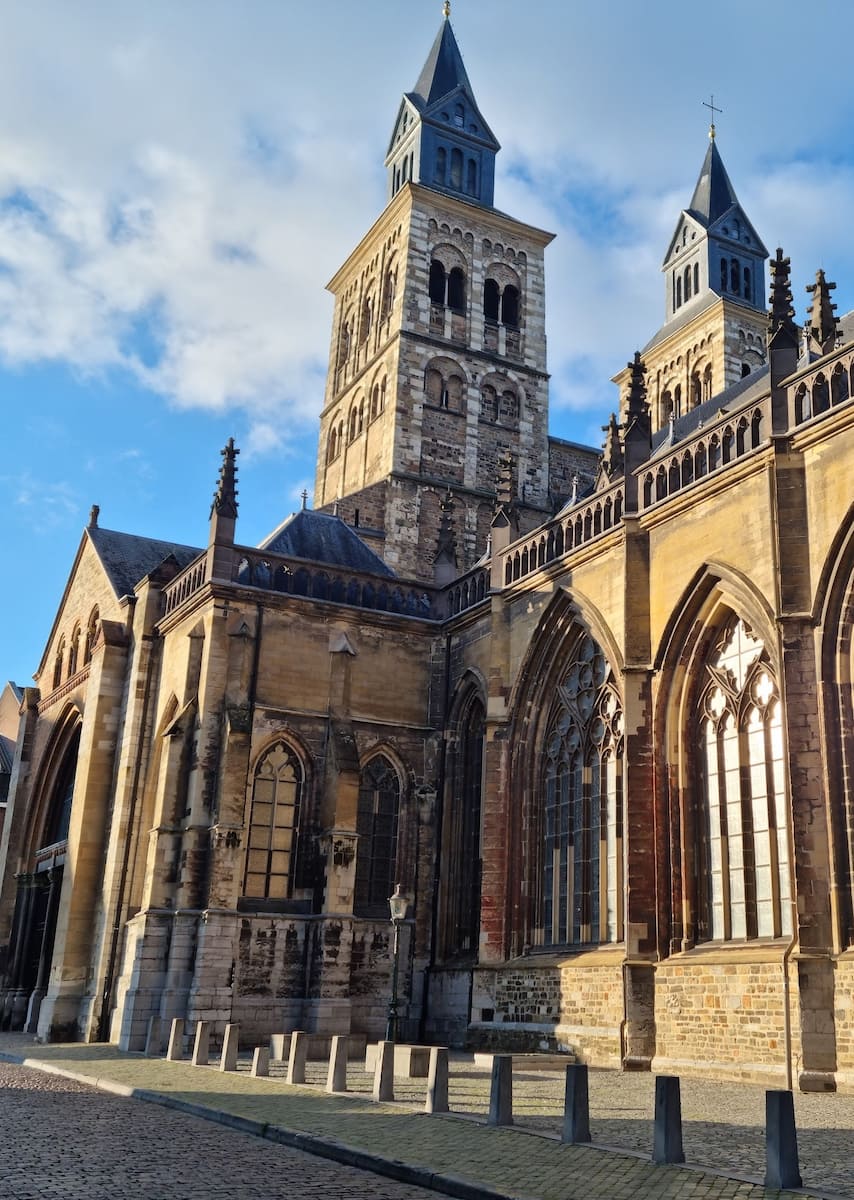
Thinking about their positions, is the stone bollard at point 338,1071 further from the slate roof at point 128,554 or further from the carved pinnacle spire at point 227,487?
the slate roof at point 128,554

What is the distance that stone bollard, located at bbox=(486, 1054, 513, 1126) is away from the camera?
10625mm

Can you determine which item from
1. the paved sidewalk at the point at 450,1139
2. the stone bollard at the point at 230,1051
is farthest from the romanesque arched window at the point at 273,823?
the paved sidewalk at the point at 450,1139

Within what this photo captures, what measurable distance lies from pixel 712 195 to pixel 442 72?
42.2 feet

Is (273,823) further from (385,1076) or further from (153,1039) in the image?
(385,1076)

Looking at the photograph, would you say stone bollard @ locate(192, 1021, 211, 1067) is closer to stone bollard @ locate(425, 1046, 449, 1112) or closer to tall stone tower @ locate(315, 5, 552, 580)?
stone bollard @ locate(425, 1046, 449, 1112)

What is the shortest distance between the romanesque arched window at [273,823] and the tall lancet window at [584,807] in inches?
204

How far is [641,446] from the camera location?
21.4 metres

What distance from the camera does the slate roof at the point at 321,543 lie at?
93.7ft

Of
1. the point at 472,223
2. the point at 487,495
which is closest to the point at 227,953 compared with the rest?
the point at 487,495

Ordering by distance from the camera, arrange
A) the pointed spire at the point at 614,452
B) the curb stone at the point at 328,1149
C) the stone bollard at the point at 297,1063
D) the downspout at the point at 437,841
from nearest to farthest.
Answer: the curb stone at the point at 328,1149 < the stone bollard at the point at 297,1063 < the pointed spire at the point at 614,452 < the downspout at the point at 437,841

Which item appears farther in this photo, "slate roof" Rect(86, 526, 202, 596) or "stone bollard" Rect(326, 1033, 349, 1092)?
"slate roof" Rect(86, 526, 202, 596)

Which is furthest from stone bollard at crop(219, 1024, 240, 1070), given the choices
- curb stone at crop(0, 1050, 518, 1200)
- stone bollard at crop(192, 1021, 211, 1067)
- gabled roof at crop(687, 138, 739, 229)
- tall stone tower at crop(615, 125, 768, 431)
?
gabled roof at crop(687, 138, 739, 229)

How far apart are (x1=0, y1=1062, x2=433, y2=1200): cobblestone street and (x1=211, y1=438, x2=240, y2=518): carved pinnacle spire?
14.5 meters

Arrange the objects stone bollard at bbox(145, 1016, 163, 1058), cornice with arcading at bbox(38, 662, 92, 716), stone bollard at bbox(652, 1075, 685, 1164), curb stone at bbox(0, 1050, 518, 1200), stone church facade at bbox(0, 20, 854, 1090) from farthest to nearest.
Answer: cornice with arcading at bbox(38, 662, 92, 716)
stone bollard at bbox(145, 1016, 163, 1058)
stone church facade at bbox(0, 20, 854, 1090)
stone bollard at bbox(652, 1075, 685, 1164)
curb stone at bbox(0, 1050, 518, 1200)
